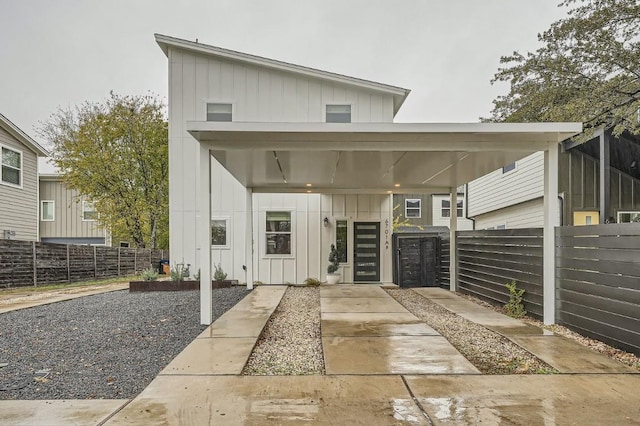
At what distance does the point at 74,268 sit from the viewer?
1362 cm

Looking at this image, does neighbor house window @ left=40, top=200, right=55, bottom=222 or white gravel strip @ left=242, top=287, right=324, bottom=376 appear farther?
neighbor house window @ left=40, top=200, right=55, bottom=222

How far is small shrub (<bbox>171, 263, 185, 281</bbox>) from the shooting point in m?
10.2

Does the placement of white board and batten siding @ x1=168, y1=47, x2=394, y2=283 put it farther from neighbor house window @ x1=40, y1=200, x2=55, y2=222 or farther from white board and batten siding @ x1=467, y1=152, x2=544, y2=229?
neighbor house window @ x1=40, y1=200, x2=55, y2=222

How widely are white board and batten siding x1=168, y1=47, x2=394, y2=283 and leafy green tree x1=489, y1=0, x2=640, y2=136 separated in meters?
3.67

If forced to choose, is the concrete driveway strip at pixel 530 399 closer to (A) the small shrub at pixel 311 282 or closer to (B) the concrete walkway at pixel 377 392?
(B) the concrete walkway at pixel 377 392

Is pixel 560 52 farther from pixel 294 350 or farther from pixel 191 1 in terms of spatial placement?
pixel 191 1

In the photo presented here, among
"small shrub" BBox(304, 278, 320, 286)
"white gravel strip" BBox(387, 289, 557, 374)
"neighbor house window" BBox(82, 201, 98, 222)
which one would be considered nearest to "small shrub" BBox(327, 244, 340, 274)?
"small shrub" BBox(304, 278, 320, 286)

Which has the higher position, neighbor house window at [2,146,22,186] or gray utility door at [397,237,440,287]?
neighbor house window at [2,146,22,186]

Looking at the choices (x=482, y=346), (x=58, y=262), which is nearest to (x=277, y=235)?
(x=58, y=262)

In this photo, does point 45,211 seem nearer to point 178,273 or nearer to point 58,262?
point 58,262

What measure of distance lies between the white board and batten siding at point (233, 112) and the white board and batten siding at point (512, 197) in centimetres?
455

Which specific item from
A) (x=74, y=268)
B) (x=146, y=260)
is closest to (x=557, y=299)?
(x=74, y=268)

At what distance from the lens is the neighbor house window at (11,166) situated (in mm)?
14586

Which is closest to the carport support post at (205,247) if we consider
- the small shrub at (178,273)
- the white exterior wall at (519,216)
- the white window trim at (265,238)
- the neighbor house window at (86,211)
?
the small shrub at (178,273)
